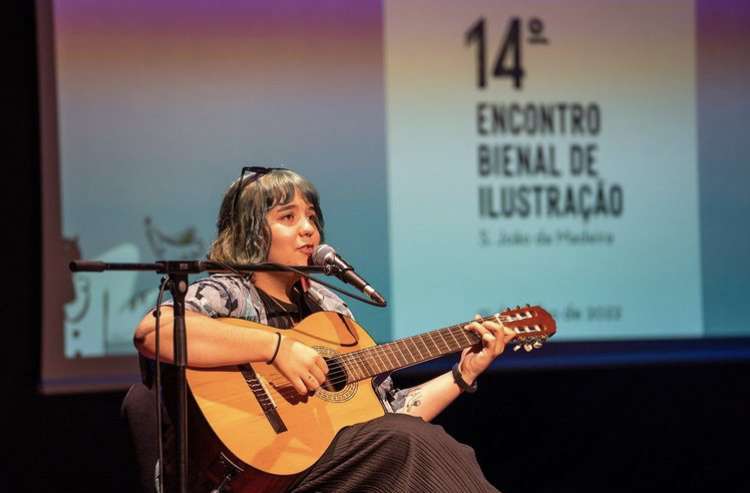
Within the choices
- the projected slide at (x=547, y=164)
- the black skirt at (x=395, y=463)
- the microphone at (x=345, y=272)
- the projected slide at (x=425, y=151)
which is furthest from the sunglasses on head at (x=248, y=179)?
the projected slide at (x=547, y=164)

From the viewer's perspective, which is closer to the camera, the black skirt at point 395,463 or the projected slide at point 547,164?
the black skirt at point 395,463

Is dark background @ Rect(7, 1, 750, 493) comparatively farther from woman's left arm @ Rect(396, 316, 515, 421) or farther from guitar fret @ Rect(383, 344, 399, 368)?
guitar fret @ Rect(383, 344, 399, 368)

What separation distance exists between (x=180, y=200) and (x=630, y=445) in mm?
2398

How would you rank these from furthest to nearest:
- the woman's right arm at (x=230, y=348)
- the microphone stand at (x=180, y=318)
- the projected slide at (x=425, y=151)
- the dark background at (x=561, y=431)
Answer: the dark background at (x=561, y=431)
the projected slide at (x=425, y=151)
the woman's right arm at (x=230, y=348)
the microphone stand at (x=180, y=318)

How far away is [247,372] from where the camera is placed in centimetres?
263

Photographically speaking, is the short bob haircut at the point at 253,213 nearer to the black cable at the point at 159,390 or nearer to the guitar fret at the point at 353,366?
the guitar fret at the point at 353,366

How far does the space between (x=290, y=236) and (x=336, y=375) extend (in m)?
0.42

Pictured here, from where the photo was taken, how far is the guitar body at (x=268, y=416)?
2.50m

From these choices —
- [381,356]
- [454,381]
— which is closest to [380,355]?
[381,356]

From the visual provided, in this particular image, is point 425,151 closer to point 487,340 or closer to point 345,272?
point 487,340

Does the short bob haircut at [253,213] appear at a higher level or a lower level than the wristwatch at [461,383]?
higher

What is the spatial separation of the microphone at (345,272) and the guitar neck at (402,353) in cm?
21

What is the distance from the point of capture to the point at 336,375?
2.76 metres

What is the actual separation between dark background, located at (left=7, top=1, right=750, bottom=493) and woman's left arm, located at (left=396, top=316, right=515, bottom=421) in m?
1.55
